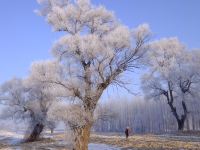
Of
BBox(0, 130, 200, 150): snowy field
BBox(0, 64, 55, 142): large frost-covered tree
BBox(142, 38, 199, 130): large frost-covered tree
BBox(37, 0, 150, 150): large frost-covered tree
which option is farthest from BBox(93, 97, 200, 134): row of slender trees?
BBox(37, 0, 150, 150): large frost-covered tree

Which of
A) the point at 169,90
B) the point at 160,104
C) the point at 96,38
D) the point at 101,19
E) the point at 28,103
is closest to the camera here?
the point at 96,38

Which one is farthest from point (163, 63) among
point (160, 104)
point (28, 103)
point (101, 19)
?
point (160, 104)

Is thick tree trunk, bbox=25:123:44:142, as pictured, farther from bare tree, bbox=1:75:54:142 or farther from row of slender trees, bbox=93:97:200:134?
row of slender trees, bbox=93:97:200:134

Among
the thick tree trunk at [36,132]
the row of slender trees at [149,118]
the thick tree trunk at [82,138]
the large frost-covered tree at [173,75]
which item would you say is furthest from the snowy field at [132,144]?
the row of slender trees at [149,118]

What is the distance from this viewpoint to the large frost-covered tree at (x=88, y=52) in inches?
935

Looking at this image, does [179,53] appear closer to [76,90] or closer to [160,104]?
[76,90]

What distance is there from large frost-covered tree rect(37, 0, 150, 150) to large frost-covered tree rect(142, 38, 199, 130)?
3511 cm

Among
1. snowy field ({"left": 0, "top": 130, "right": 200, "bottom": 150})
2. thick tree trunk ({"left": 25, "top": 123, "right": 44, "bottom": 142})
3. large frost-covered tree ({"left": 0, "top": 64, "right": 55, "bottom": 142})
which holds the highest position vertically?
large frost-covered tree ({"left": 0, "top": 64, "right": 55, "bottom": 142})

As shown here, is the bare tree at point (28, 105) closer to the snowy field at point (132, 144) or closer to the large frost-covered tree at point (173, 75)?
the snowy field at point (132, 144)

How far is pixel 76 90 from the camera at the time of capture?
78.9ft

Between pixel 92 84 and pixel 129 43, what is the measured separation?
3593 mm

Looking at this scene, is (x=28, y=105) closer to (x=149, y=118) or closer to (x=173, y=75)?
(x=173, y=75)

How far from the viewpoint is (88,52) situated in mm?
23328

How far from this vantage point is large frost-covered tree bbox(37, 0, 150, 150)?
2375 centimetres
